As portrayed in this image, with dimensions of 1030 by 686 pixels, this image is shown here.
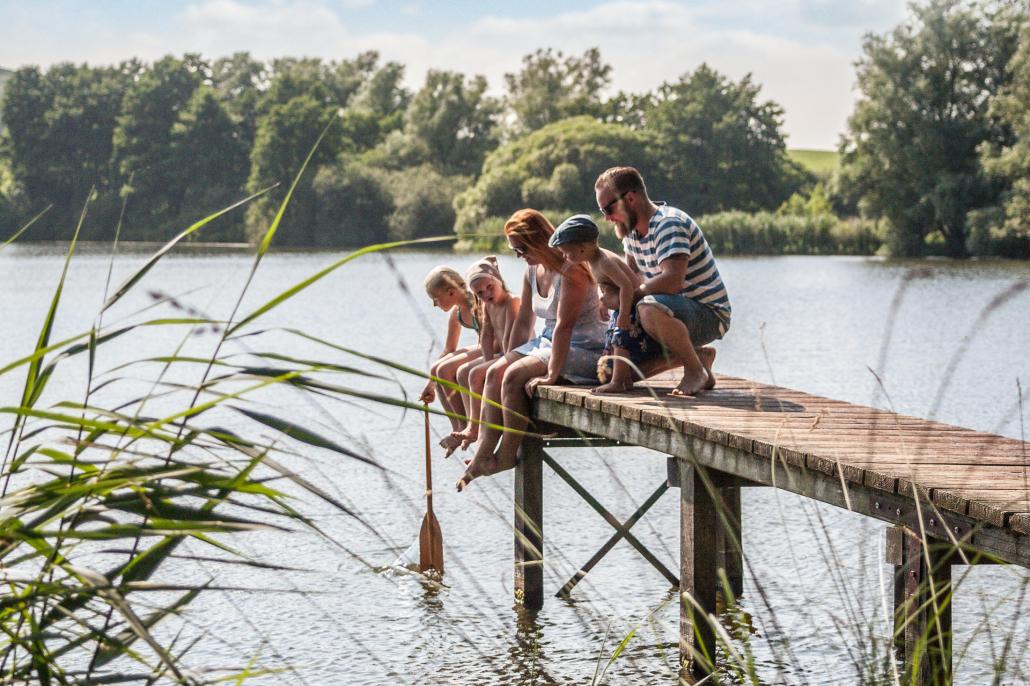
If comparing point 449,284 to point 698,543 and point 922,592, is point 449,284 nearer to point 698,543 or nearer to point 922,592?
point 698,543

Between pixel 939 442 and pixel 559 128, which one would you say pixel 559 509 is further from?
pixel 559 128

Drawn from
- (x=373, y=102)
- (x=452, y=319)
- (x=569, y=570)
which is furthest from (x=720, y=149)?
(x=569, y=570)

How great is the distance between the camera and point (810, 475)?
14.6 ft

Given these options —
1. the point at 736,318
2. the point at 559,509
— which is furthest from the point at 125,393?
the point at 736,318

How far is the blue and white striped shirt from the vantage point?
6031 mm

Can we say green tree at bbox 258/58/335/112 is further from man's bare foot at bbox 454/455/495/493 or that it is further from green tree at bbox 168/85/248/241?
man's bare foot at bbox 454/455/495/493

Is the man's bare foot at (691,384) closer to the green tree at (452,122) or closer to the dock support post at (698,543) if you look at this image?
the dock support post at (698,543)

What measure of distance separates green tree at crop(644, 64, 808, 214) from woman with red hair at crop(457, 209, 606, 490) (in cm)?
6765

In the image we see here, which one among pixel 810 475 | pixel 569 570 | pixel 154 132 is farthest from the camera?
pixel 154 132

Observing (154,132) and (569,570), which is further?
(154,132)

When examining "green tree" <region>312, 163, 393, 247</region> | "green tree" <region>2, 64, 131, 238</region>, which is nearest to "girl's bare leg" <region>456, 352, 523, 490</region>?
"green tree" <region>312, 163, 393, 247</region>

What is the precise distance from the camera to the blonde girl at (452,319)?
691 centimetres

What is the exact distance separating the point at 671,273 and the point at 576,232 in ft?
1.42

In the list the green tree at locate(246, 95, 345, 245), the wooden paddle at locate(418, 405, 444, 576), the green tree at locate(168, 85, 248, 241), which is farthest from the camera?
the green tree at locate(168, 85, 248, 241)
